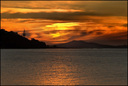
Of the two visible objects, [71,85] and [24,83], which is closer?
[71,85]

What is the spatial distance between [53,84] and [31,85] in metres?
3.51

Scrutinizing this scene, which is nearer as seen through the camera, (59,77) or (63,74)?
(59,77)

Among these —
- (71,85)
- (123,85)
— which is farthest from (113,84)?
(71,85)

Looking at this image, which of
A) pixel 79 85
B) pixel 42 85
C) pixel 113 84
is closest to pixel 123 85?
pixel 113 84

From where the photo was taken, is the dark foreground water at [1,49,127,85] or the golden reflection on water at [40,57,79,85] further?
the dark foreground water at [1,49,127,85]

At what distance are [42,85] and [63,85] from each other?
135 inches

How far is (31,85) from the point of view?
33125 millimetres

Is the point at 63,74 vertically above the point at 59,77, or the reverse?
the point at 59,77

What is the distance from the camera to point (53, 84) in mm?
33375

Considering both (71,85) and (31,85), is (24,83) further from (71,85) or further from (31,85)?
(71,85)

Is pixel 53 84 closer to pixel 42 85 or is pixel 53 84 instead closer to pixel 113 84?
pixel 42 85

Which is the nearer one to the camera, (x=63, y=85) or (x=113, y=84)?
(x=63, y=85)

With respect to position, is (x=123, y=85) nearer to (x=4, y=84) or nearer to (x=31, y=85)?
(x=31, y=85)

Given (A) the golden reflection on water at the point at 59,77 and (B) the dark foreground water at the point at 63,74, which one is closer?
(A) the golden reflection on water at the point at 59,77
